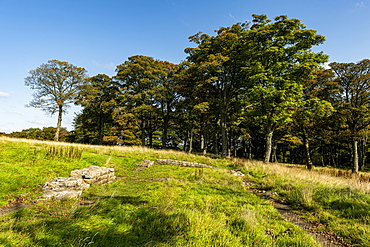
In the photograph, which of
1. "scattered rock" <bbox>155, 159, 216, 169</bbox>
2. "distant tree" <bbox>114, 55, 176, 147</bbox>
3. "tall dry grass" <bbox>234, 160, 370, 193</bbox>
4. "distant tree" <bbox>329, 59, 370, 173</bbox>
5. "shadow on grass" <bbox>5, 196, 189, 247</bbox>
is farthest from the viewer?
"distant tree" <bbox>114, 55, 176, 147</bbox>

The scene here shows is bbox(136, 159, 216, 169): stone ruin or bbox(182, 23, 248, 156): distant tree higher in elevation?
bbox(182, 23, 248, 156): distant tree

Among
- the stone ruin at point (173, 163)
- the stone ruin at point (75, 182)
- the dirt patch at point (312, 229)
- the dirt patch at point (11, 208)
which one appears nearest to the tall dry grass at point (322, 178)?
the dirt patch at point (312, 229)

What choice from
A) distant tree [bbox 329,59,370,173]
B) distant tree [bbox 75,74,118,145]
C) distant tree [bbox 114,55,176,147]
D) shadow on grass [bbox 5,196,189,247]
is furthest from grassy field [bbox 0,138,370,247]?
distant tree [bbox 75,74,118,145]

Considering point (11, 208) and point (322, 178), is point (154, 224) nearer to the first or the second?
point (11, 208)

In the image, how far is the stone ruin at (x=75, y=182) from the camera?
792 cm

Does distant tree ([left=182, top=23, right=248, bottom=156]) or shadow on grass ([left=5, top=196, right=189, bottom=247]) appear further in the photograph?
distant tree ([left=182, top=23, right=248, bottom=156])

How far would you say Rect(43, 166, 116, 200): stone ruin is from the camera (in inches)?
312

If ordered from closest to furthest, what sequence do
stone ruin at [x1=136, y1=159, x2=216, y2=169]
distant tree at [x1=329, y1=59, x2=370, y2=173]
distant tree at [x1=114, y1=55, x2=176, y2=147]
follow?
1. stone ruin at [x1=136, y1=159, x2=216, y2=169]
2. distant tree at [x1=329, y1=59, x2=370, y2=173]
3. distant tree at [x1=114, y1=55, x2=176, y2=147]

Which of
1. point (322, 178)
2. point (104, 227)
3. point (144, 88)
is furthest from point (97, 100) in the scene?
point (322, 178)

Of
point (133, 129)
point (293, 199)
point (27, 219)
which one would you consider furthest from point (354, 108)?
point (133, 129)

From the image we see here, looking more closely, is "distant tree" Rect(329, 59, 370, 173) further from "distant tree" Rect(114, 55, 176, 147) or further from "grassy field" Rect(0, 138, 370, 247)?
"distant tree" Rect(114, 55, 176, 147)

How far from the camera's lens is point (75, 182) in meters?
9.47

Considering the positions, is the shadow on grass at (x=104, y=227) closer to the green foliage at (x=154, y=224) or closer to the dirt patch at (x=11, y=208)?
the green foliage at (x=154, y=224)

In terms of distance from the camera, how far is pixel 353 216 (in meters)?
6.40
